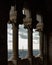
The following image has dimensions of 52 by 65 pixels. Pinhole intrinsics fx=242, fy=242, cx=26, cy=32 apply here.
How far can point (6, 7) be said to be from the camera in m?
3.71

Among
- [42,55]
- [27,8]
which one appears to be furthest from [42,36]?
[27,8]

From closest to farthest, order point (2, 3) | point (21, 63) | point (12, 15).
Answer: point (2, 3)
point (12, 15)
point (21, 63)

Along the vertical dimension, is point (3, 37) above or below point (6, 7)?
below

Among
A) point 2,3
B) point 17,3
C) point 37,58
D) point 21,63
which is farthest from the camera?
point 37,58

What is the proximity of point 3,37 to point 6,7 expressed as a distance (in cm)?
46

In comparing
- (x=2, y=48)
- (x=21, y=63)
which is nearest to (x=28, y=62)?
(x=21, y=63)

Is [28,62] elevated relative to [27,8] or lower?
lower

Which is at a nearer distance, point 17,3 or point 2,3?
point 2,3

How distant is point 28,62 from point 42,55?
2.01 feet

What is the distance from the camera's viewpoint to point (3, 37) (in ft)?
12.1

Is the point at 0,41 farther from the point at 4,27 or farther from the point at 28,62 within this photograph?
the point at 28,62

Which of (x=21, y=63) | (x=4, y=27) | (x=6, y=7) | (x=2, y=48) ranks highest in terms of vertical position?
(x=6, y=7)

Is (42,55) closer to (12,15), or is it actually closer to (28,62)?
(28,62)

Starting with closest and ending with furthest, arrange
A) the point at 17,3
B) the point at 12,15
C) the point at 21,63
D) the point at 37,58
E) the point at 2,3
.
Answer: the point at 2,3 → the point at 17,3 → the point at 12,15 → the point at 21,63 → the point at 37,58
